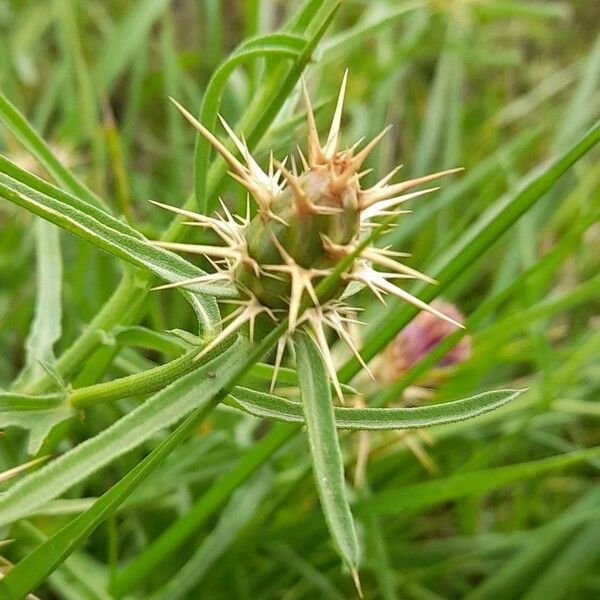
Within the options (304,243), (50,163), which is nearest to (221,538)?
(50,163)

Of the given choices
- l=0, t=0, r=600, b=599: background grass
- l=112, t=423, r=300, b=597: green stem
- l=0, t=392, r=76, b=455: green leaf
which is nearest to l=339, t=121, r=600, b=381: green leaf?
l=0, t=0, r=600, b=599: background grass

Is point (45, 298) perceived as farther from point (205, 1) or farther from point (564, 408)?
point (205, 1)

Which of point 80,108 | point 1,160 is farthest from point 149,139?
point 1,160

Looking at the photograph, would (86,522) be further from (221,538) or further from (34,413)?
(221,538)

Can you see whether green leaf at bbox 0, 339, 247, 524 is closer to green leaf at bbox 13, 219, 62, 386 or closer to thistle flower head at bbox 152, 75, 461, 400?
thistle flower head at bbox 152, 75, 461, 400

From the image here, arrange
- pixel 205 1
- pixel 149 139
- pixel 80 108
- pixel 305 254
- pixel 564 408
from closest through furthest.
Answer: pixel 305 254, pixel 564 408, pixel 80 108, pixel 205 1, pixel 149 139

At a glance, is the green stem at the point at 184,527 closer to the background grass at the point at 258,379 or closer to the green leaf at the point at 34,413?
the background grass at the point at 258,379
